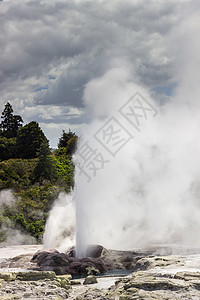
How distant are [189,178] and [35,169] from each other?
17.9 metres

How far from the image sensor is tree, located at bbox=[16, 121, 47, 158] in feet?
174

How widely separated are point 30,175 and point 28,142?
9.67m

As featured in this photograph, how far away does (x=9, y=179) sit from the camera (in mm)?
40594

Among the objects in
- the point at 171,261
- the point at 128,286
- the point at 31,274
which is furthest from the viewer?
the point at 171,261

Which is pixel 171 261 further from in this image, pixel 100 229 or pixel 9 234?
pixel 9 234

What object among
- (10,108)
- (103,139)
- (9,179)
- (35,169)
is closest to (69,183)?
(35,169)

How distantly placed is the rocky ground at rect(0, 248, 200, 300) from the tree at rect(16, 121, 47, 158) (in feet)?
120

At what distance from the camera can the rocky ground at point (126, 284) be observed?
12195mm

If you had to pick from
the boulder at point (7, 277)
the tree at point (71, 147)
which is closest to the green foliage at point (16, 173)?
the tree at point (71, 147)

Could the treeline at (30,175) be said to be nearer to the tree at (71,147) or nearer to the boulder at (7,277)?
the tree at (71,147)

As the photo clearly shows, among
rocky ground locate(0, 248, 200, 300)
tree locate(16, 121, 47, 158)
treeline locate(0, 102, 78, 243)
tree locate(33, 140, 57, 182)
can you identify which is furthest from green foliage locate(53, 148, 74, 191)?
rocky ground locate(0, 248, 200, 300)

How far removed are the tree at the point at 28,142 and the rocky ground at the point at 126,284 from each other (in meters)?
36.6

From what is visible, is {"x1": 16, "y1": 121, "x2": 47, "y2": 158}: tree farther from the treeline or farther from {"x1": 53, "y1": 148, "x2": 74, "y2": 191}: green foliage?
{"x1": 53, "y1": 148, "x2": 74, "y2": 191}: green foliage

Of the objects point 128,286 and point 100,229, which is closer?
point 128,286
